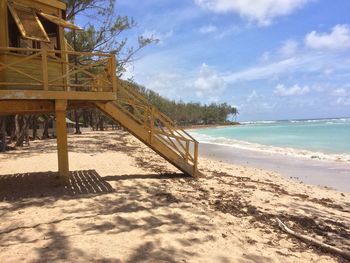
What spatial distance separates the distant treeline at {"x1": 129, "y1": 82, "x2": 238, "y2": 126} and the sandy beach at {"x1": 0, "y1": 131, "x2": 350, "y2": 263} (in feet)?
273

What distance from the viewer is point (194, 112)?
5394 inches

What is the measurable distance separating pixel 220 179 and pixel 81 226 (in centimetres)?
672

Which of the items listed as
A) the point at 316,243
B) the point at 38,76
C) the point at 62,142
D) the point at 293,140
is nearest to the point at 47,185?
the point at 62,142

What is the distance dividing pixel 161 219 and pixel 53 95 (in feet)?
14.1

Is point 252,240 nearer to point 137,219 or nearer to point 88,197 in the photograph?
point 137,219

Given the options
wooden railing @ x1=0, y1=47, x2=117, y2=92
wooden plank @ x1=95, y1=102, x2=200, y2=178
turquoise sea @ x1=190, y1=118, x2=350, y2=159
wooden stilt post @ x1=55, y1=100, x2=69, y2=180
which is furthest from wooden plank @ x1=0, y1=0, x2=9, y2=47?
turquoise sea @ x1=190, y1=118, x2=350, y2=159

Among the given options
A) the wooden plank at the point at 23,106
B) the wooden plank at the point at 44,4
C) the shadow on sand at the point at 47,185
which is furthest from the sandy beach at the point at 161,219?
the wooden plank at the point at 44,4

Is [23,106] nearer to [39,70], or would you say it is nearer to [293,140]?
[39,70]

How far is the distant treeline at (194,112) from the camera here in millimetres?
106762

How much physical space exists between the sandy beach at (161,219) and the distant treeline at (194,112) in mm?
83179

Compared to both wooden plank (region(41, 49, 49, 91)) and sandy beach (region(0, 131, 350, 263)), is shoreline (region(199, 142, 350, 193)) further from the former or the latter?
wooden plank (region(41, 49, 49, 91))

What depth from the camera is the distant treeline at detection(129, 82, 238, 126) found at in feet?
350

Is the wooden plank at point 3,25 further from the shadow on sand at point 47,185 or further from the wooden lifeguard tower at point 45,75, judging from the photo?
the shadow on sand at point 47,185

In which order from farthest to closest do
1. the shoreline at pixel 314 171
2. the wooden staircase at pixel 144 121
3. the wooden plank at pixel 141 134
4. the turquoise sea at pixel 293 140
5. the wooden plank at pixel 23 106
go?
the turquoise sea at pixel 293 140, the shoreline at pixel 314 171, the wooden staircase at pixel 144 121, the wooden plank at pixel 141 134, the wooden plank at pixel 23 106
